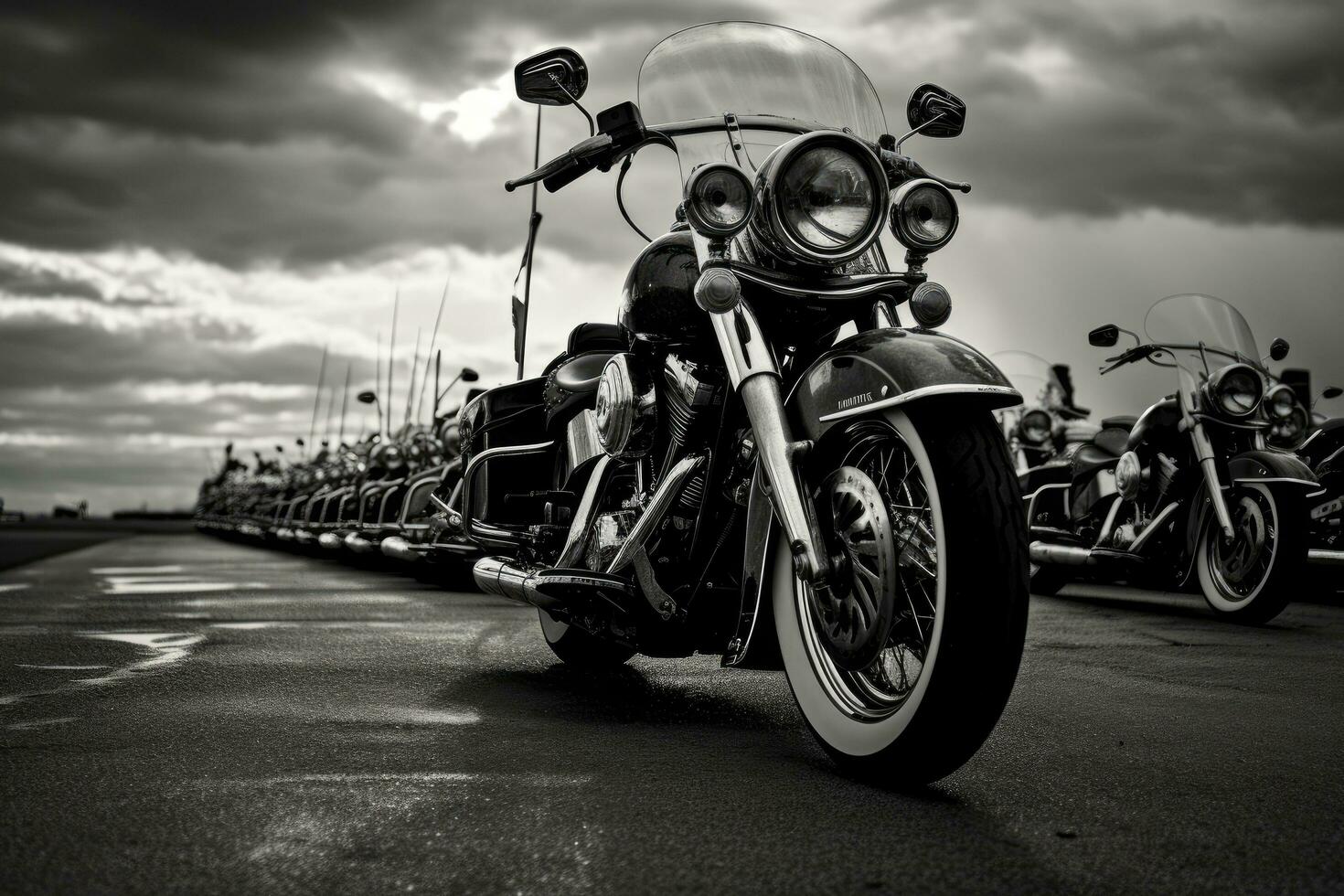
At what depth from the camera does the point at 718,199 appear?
324 centimetres

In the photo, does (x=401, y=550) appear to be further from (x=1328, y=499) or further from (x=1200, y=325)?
(x=1328, y=499)

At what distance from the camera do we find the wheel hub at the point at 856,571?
277cm

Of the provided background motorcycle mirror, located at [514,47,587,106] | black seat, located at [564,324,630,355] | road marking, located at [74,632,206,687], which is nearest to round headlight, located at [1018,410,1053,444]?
black seat, located at [564,324,630,355]

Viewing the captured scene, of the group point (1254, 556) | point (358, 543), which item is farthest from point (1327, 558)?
point (358, 543)

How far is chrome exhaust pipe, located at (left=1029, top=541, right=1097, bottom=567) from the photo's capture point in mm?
8352

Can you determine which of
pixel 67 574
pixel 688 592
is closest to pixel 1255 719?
pixel 688 592

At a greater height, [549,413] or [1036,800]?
[549,413]

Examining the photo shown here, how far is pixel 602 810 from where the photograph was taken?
2477 mm

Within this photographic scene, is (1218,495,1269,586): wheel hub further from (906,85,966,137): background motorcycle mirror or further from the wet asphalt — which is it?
(906,85,966,137): background motorcycle mirror

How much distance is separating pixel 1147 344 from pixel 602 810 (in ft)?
22.3

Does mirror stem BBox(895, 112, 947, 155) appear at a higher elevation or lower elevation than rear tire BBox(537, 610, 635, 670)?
higher

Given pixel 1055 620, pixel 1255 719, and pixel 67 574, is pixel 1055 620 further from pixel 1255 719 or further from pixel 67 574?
pixel 67 574

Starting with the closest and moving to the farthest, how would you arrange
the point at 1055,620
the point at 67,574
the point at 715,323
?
the point at 715,323, the point at 1055,620, the point at 67,574

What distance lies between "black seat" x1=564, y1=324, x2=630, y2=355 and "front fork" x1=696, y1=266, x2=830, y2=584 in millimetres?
1630
